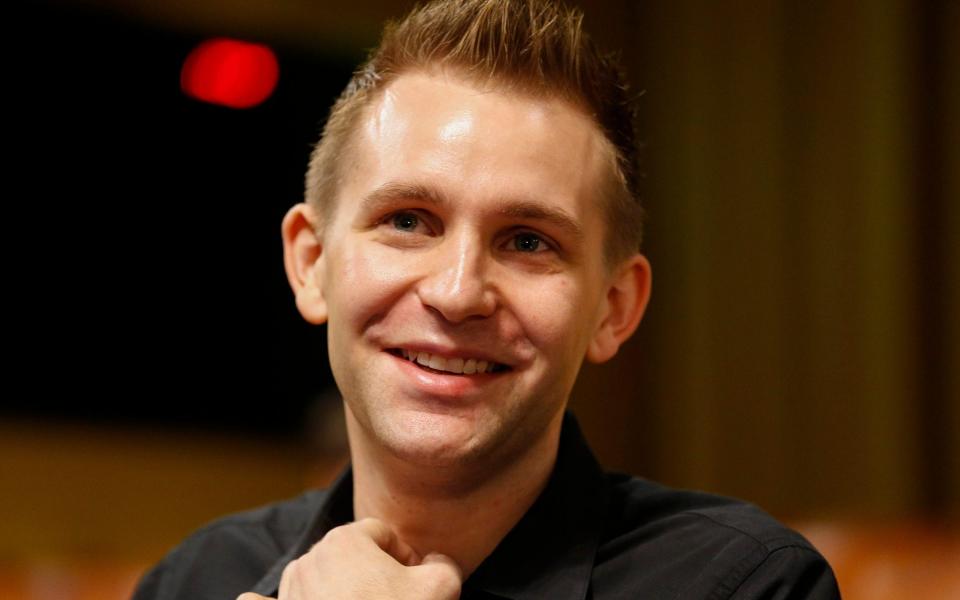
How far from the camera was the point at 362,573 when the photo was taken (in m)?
1.45

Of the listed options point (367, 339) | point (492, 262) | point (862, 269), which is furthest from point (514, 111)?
point (862, 269)

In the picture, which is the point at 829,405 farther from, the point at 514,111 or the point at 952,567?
the point at 514,111

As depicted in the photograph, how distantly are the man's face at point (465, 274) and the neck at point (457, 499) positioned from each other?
0.04 m

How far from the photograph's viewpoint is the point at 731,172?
4.74m

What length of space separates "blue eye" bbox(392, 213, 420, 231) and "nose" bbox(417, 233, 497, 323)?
0.18 ft

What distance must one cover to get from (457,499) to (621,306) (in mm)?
372

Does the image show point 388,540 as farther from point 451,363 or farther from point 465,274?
point 465,274

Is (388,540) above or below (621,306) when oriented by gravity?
below

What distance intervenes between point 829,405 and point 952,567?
2.35 metres

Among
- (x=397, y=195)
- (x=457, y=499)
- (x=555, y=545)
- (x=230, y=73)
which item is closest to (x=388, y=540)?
(x=457, y=499)

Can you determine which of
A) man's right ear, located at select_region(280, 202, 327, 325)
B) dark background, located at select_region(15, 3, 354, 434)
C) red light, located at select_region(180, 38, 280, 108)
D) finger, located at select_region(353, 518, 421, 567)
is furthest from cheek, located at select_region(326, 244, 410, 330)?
red light, located at select_region(180, 38, 280, 108)

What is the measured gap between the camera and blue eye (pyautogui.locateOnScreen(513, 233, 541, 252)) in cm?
154

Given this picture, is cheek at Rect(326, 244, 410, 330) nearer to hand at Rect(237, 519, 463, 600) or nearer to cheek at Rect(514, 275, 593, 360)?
cheek at Rect(514, 275, 593, 360)

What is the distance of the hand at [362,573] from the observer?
1.43m
